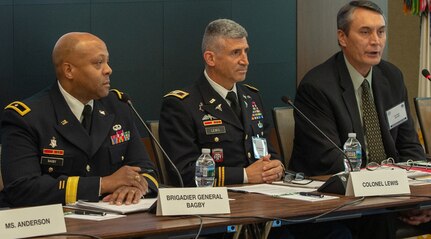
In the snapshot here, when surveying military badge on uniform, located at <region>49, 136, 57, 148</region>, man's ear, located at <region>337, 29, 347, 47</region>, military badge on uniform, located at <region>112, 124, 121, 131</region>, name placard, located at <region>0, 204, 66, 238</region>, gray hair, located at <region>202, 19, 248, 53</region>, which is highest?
gray hair, located at <region>202, 19, 248, 53</region>

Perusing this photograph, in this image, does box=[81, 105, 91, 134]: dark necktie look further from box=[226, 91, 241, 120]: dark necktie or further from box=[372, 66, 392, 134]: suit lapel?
box=[372, 66, 392, 134]: suit lapel

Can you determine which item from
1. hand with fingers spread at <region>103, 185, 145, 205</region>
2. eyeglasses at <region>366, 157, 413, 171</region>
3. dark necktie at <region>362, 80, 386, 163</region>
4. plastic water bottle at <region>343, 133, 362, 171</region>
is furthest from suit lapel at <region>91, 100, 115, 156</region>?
dark necktie at <region>362, 80, 386, 163</region>

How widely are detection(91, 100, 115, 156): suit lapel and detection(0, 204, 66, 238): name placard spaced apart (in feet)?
3.10

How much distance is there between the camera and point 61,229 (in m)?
2.55

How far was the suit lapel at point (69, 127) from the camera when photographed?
3.42 metres

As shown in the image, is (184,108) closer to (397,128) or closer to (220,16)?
(397,128)

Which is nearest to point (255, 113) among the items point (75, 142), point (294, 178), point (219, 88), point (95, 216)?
point (219, 88)

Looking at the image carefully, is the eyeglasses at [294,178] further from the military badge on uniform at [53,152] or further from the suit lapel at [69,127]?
the military badge on uniform at [53,152]

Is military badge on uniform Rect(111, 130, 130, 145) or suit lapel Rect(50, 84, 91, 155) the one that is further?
military badge on uniform Rect(111, 130, 130, 145)

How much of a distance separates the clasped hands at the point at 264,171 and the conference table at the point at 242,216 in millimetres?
367

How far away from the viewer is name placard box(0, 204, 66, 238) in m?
2.45

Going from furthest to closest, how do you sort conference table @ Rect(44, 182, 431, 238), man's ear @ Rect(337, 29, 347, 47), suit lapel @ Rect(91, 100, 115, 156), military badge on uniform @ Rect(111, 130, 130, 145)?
man's ear @ Rect(337, 29, 347, 47)
military badge on uniform @ Rect(111, 130, 130, 145)
suit lapel @ Rect(91, 100, 115, 156)
conference table @ Rect(44, 182, 431, 238)

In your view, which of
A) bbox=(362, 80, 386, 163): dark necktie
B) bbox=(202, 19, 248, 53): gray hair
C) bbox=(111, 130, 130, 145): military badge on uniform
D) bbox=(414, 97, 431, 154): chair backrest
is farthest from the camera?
bbox=(414, 97, 431, 154): chair backrest

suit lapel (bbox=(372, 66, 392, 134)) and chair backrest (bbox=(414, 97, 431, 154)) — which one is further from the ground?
suit lapel (bbox=(372, 66, 392, 134))
